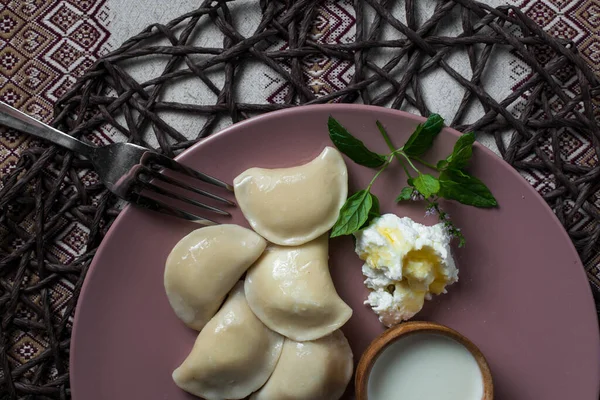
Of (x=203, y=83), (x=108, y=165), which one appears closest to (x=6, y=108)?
(x=108, y=165)

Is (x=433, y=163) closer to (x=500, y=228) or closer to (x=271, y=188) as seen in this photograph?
(x=500, y=228)

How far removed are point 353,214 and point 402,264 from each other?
6.3 inches

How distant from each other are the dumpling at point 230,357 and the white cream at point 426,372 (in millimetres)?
257

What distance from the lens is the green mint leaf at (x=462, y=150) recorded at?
135 cm

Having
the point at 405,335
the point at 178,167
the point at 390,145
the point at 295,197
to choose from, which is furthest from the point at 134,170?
the point at 405,335

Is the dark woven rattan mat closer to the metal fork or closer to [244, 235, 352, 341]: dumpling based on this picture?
the metal fork

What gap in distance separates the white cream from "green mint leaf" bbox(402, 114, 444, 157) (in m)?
0.43

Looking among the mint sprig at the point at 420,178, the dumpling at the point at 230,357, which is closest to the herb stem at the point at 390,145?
the mint sprig at the point at 420,178

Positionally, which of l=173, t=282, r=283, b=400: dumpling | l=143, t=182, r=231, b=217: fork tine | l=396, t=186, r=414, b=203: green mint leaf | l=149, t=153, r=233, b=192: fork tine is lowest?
l=173, t=282, r=283, b=400: dumpling

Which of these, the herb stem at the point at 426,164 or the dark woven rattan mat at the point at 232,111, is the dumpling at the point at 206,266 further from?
the herb stem at the point at 426,164

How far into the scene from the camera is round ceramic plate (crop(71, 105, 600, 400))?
4.55ft

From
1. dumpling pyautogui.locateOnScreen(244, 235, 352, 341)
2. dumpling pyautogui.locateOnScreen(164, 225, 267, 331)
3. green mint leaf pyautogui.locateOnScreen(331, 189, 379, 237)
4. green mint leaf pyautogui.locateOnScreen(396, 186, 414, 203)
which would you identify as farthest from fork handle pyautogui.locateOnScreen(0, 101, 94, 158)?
green mint leaf pyautogui.locateOnScreen(396, 186, 414, 203)

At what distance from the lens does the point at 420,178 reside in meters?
1.35

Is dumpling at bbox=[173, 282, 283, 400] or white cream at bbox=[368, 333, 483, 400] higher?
white cream at bbox=[368, 333, 483, 400]
